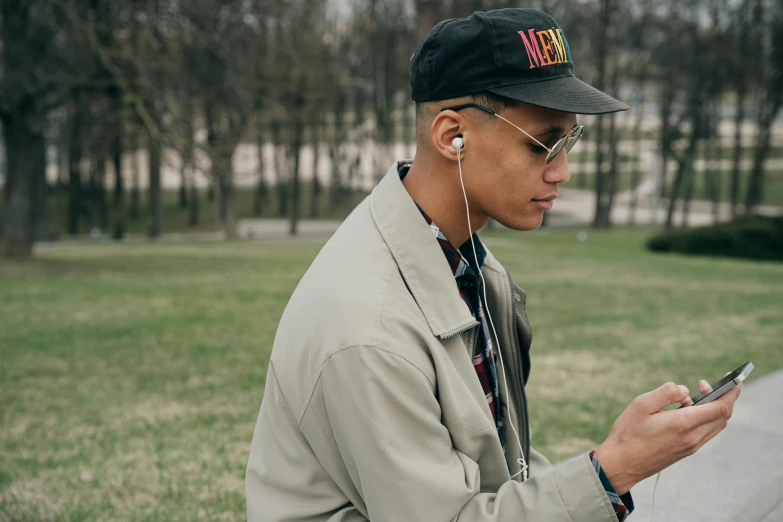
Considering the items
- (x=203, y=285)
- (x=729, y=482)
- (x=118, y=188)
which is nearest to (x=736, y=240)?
(x=203, y=285)

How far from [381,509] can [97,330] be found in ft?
26.6

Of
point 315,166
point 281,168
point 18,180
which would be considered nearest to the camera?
point 18,180

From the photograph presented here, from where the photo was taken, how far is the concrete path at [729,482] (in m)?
3.73

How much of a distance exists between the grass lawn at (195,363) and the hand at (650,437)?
2.65m

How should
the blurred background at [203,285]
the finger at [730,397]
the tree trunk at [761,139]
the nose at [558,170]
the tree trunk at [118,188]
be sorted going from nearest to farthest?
the finger at [730,397], the nose at [558,170], the blurred background at [203,285], the tree trunk at [118,188], the tree trunk at [761,139]

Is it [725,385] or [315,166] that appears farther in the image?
[315,166]

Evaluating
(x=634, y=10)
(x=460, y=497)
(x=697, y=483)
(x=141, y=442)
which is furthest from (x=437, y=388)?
(x=634, y=10)

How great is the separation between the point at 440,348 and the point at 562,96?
0.67 metres

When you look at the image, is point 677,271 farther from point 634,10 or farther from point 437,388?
point 634,10

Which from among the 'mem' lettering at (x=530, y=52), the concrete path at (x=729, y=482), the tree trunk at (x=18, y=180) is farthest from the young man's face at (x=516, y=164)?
the tree trunk at (x=18, y=180)

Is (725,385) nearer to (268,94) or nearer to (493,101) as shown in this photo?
(493,101)

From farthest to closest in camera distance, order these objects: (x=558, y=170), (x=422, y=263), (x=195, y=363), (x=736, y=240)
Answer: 1. (x=736, y=240)
2. (x=195, y=363)
3. (x=558, y=170)
4. (x=422, y=263)

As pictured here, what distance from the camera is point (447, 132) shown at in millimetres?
2105

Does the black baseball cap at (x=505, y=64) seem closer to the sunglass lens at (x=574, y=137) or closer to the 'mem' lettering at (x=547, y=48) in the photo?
the 'mem' lettering at (x=547, y=48)
